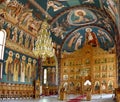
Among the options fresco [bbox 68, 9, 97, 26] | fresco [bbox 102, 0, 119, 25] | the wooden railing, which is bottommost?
the wooden railing

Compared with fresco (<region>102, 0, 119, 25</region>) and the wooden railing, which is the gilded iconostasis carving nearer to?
fresco (<region>102, 0, 119, 25</region>)

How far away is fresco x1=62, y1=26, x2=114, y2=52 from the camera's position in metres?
25.1

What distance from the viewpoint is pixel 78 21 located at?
2348 centimetres

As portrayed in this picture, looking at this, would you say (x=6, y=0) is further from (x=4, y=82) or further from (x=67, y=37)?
(x=67, y=37)

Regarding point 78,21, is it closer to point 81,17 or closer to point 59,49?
point 81,17

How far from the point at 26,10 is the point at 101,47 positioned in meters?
11.4

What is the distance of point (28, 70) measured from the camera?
21016 millimetres

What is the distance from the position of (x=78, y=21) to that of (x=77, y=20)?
0.30 metres

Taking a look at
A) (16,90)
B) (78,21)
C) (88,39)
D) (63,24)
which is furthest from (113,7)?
(88,39)

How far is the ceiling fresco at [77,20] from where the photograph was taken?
18.2 metres

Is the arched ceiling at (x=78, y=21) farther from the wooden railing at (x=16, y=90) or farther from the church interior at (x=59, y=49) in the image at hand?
the wooden railing at (x=16, y=90)

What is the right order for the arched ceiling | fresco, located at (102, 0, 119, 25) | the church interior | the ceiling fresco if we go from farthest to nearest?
the arched ceiling → the ceiling fresco → the church interior → fresco, located at (102, 0, 119, 25)

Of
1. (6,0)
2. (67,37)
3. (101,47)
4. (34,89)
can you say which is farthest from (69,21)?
(6,0)

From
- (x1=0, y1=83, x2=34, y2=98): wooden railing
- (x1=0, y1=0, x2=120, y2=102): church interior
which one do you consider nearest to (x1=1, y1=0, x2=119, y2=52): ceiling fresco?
(x1=0, y1=0, x2=120, y2=102): church interior
